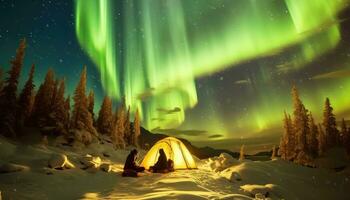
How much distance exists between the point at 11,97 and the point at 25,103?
271cm

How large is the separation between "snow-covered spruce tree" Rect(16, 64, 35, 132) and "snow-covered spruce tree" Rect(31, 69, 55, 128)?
5.63 ft

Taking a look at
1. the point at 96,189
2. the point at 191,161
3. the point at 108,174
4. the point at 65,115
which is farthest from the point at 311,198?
the point at 65,115

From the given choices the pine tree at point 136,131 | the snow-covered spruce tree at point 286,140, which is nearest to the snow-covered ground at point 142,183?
the snow-covered spruce tree at point 286,140

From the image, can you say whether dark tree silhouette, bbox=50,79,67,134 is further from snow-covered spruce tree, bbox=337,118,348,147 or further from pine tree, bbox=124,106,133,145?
snow-covered spruce tree, bbox=337,118,348,147

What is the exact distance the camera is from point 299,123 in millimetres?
53281

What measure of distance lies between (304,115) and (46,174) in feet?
164

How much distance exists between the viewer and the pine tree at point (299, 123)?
52.1 m

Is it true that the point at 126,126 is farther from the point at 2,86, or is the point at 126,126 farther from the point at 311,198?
the point at 311,198

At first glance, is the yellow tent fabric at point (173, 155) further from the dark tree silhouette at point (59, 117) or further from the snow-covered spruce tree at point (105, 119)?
the snow-covered spruce tree at point (105, 119)

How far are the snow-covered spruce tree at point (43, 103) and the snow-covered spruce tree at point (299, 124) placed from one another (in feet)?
144

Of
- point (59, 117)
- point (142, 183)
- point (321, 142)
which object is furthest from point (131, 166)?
point (321, 142)

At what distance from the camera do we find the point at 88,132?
42.6 metres

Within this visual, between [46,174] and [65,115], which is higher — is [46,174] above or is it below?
below

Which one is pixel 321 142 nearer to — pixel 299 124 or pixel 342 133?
pixel 342 133
